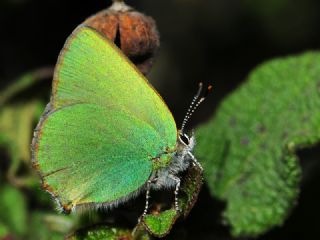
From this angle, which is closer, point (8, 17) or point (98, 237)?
point (98, 237)

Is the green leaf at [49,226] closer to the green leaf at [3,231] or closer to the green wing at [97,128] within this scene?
the green leaf at [3,231]

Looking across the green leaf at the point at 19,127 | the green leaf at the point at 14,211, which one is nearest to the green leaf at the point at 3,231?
the green leaf at the point at 14,211

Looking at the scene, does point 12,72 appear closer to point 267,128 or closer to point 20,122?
point 20,122

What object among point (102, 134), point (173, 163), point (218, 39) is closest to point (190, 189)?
point (173, 163)

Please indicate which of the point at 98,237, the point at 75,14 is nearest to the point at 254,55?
the point at 75,14

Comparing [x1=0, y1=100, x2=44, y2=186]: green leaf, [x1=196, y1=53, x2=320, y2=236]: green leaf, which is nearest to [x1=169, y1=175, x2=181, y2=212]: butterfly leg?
[x1=196, y1=53, x2=320, y2=236]: green leaf

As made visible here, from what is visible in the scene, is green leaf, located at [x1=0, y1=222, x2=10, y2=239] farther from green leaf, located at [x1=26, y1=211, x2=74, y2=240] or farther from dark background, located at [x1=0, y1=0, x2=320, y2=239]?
dark background, located at [x1=0, y1=0, x2=320, y2=239]
